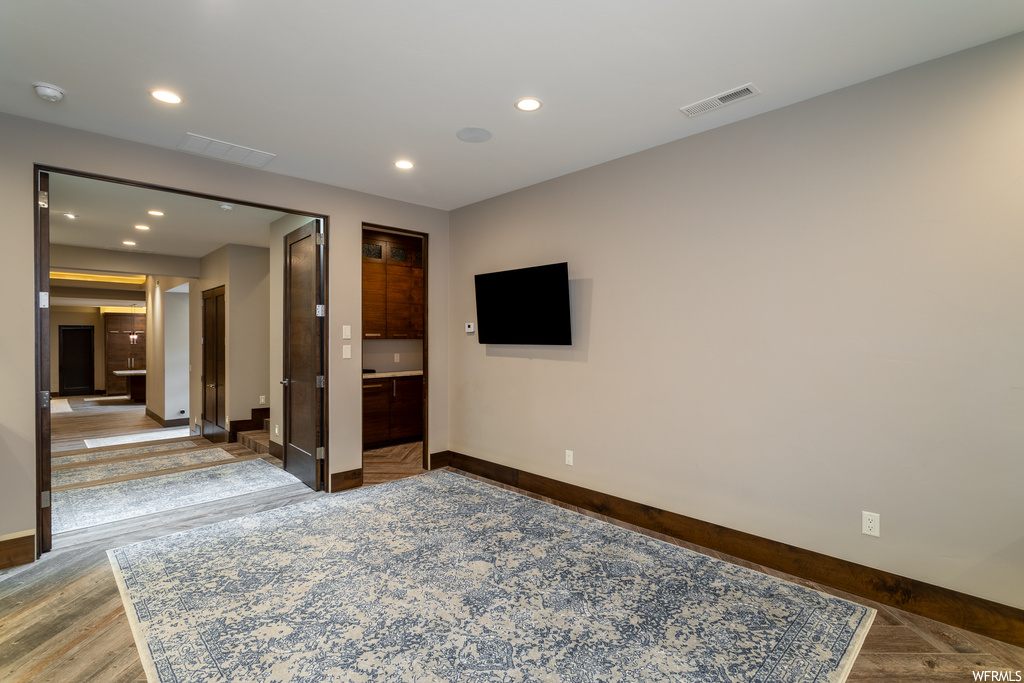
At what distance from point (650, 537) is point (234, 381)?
221 inches

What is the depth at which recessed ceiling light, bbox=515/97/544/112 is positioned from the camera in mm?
2723

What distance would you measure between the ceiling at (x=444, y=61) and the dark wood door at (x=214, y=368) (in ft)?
13.2

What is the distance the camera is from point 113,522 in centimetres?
354

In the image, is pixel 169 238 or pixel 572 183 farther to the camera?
pixel 169 238

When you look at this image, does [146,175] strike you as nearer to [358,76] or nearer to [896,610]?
[358,76]

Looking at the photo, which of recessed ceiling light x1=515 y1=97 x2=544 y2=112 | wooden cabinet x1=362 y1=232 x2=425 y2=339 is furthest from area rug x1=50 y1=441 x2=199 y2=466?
recessed ceiling light x1=515 y1=97 x2=544 y2=112

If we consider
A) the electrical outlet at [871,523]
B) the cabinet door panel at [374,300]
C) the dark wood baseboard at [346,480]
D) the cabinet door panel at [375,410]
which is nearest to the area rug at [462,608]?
the electrical outlet at [871,523]

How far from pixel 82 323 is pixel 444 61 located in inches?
618

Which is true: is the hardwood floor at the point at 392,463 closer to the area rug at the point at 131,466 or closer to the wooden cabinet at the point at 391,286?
the wooden cabinet at the point at 391,286

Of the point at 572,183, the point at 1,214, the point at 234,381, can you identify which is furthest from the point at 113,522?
the point at 572,183

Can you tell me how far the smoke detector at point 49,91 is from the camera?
8.28ft

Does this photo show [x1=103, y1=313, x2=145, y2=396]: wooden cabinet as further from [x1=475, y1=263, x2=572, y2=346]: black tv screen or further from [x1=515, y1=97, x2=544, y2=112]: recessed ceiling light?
[x1=515, y1=97, x2=544, y2=112]: recessed ceiling light

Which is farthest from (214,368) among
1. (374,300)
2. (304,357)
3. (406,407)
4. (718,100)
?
(718,100)

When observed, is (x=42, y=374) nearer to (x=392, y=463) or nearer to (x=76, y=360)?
(x=392, y=463)
